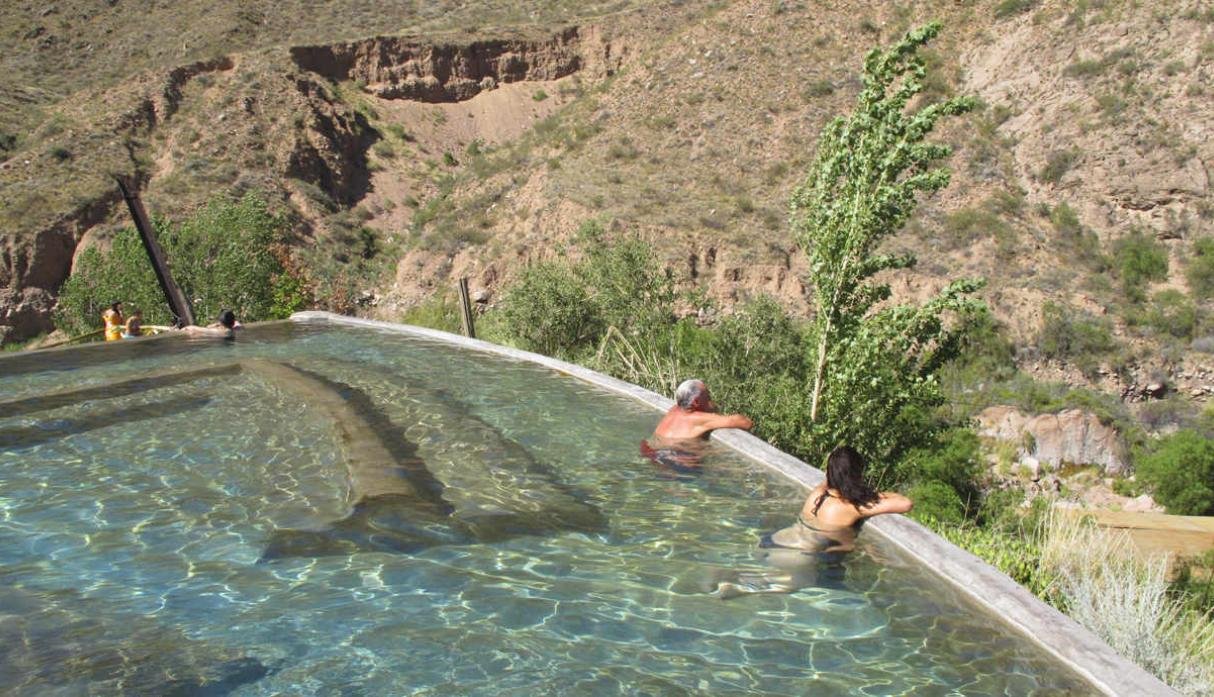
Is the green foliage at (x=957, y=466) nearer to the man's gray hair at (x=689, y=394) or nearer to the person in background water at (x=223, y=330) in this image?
the man's gray hair at (x=689, y=394)

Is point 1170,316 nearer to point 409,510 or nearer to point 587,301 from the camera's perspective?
point 587,301

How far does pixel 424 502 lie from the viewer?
22.1ft

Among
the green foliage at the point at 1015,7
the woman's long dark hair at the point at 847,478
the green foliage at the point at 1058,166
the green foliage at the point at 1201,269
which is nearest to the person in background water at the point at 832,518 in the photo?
the woman's long dark hair at the point at 847,478

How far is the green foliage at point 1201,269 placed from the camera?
23.1 metres

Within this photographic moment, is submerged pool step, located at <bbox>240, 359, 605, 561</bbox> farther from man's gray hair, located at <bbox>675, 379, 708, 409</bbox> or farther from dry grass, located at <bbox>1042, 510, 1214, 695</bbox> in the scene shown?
dry grass, located at <bbox>1042, 510, 1214, 695</bbox>

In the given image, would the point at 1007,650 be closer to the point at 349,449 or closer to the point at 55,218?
the point at 349,449

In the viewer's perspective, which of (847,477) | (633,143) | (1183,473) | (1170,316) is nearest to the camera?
(847,477)

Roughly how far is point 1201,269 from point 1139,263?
1340 millimetres

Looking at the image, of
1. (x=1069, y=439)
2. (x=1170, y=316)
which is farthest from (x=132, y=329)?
(x=1170, y=316)

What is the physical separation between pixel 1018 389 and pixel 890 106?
13821mm

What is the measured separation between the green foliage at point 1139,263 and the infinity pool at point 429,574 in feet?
62.8

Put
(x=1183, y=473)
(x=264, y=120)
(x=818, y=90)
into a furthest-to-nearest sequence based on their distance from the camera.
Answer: (x=264, y=120), (x=818, y=90), (x=1183, y=473)

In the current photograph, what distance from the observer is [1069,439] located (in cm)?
1970

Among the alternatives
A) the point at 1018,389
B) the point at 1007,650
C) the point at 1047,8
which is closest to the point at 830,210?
the point at 1007,650
